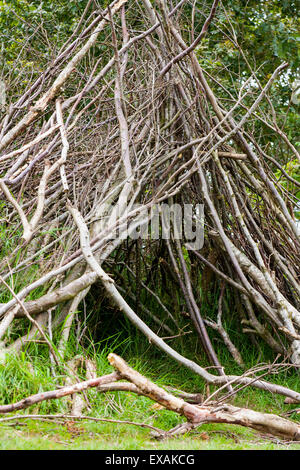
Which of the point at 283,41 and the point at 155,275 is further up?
the point at 283,41

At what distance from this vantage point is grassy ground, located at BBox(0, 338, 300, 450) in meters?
2.37

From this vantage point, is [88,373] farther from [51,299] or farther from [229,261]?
[229,261]

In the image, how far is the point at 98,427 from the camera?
259 cm

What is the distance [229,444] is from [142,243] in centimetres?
191

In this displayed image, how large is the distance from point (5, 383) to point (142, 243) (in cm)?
178

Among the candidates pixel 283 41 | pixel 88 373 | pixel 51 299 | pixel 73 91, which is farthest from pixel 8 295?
pixel 283 41

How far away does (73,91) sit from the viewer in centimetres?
514

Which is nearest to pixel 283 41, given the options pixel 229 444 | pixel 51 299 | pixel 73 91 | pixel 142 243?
pixel 73 91

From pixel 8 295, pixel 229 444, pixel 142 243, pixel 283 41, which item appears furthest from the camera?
pixel 283 41

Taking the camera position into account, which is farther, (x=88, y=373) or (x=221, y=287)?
(x=221, y=287)

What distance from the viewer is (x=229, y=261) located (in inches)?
153

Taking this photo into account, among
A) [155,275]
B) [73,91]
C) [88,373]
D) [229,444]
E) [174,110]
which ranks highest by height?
[73,91]

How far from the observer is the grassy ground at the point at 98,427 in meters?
2.37

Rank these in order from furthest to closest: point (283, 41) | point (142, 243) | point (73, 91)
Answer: point (283, 41)
point (73, 91)
point (142, 243)
